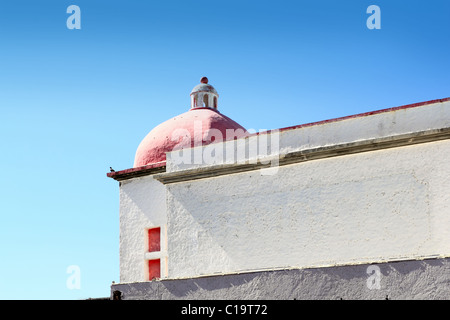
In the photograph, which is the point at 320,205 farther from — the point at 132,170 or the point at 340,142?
the point at 132,170

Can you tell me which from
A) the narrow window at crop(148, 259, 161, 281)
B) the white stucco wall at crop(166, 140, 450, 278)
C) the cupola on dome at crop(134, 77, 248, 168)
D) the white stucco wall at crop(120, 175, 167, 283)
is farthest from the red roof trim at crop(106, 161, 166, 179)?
the narrow window at crop(148, 259, 161, 281)

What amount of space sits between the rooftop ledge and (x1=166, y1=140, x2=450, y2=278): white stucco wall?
0.12 meters

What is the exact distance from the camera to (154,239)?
15812 mm

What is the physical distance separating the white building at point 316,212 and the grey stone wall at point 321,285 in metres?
0.02

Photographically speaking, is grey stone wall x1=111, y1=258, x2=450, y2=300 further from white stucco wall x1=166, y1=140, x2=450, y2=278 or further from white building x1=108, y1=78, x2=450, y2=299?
white stucco wall x1=166, y1=140, x2=450, y2=278

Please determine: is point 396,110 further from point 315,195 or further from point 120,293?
point 120,293

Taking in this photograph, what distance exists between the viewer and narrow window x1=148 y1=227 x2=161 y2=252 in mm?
15742

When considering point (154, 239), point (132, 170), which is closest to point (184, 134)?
point (132, 170)

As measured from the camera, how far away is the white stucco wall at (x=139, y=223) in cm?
1568

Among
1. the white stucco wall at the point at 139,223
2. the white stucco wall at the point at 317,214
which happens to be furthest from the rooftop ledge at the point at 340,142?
the white stucco wall at the point at 139,223

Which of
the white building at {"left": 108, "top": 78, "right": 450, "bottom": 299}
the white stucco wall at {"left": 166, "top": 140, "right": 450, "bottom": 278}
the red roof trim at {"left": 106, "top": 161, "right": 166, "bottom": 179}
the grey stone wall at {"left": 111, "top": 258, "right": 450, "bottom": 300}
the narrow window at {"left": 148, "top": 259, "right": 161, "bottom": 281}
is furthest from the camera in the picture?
the red roof trim at {"left": 106, "top": 161, "right": 166, "bottom": 179}
